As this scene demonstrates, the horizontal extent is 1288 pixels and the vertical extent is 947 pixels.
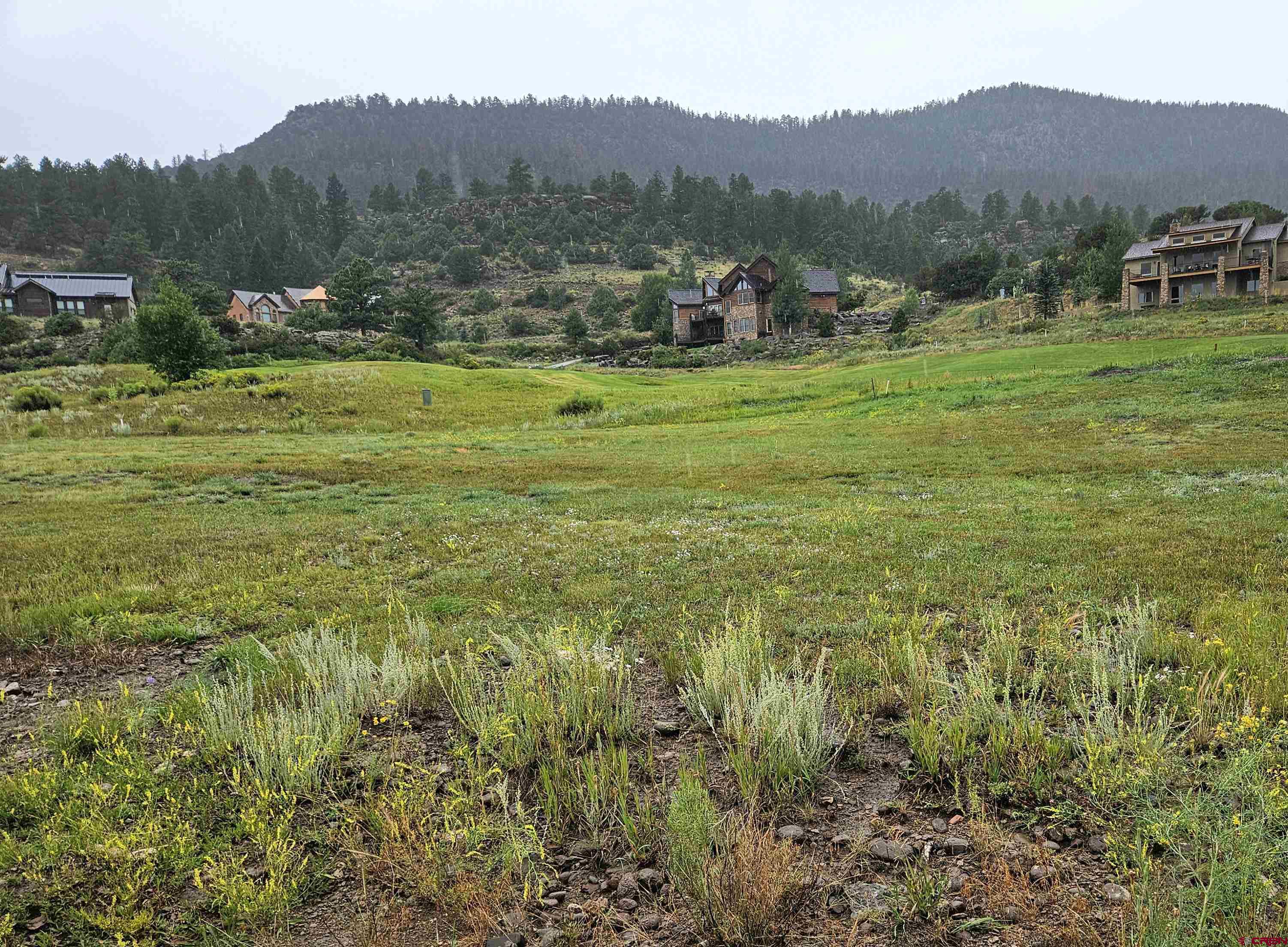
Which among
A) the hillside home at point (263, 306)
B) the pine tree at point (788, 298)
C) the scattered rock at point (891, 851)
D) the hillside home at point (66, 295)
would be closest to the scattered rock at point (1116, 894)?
the scattered rock at point (891, 851)

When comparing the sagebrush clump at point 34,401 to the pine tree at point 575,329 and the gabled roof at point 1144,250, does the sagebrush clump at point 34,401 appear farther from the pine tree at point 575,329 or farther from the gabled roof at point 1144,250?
the gabled roof at point 1144,250

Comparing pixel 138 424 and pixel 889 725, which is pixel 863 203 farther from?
pixel 889 725

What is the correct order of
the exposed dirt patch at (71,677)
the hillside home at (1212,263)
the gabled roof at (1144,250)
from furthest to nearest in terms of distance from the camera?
the gabled roof at (1144,250), the hillside home at (1212,263), the exposed dirt patch at (71,677)

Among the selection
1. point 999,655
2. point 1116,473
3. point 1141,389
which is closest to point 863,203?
point 1141,389

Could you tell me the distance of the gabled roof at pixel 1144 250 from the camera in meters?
73.2

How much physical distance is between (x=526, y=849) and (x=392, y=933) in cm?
74

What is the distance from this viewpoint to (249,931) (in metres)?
3.63

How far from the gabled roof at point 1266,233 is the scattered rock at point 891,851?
88.0 metres

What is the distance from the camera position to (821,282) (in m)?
104

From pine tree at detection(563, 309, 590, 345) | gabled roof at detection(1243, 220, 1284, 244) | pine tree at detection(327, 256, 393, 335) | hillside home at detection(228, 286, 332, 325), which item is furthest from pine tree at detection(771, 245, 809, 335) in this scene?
hillside home at detection(228, 286, 332, 325)

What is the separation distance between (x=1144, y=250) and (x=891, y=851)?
89.9m

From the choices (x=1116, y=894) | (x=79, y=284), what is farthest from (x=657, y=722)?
(x=79, y=284)

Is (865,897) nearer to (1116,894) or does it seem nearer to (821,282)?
(1116,894)

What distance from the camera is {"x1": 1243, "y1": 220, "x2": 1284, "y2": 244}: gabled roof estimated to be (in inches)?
2643
